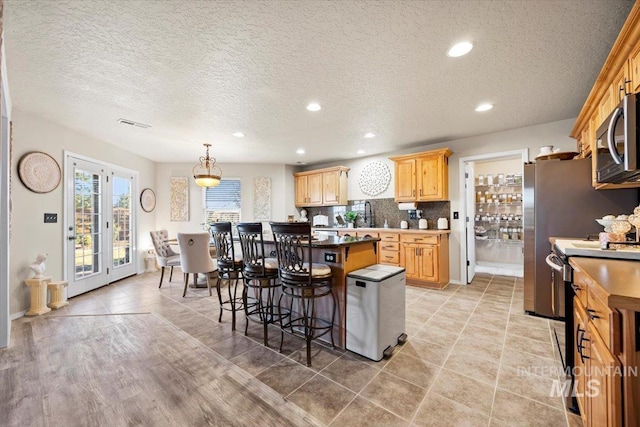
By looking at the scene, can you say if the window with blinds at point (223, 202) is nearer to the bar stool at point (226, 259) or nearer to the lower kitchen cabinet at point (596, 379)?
the bar stool at point (226, 259)

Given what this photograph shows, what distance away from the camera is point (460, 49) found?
79.4 inches

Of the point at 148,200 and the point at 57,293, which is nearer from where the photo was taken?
A: the point at 57,293

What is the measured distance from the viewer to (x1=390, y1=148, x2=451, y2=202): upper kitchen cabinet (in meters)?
4.49

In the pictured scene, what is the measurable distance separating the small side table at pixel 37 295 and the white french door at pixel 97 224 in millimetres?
611

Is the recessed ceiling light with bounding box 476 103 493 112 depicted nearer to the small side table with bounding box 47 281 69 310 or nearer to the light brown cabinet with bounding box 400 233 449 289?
the light brown cabinet with bounding box 400 233 449 289

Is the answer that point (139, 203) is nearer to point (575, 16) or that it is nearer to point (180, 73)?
point (180, 73)

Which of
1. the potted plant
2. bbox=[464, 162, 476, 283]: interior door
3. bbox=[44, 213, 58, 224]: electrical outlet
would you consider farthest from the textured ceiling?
the potted plant

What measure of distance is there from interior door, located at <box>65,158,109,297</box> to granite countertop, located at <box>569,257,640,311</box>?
18.1ft

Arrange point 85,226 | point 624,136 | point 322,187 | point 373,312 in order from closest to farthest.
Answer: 1. point 624,136
2. point 373,312
3. point 85,226
4. point 322,187

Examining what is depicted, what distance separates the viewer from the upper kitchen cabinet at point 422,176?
14.7ft

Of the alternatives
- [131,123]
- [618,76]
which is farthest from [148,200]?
[618,76]

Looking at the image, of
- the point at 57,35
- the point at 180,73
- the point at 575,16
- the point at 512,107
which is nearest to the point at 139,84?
the point at 180,73

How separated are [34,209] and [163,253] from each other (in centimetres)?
177

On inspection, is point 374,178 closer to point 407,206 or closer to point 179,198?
point 407,206
